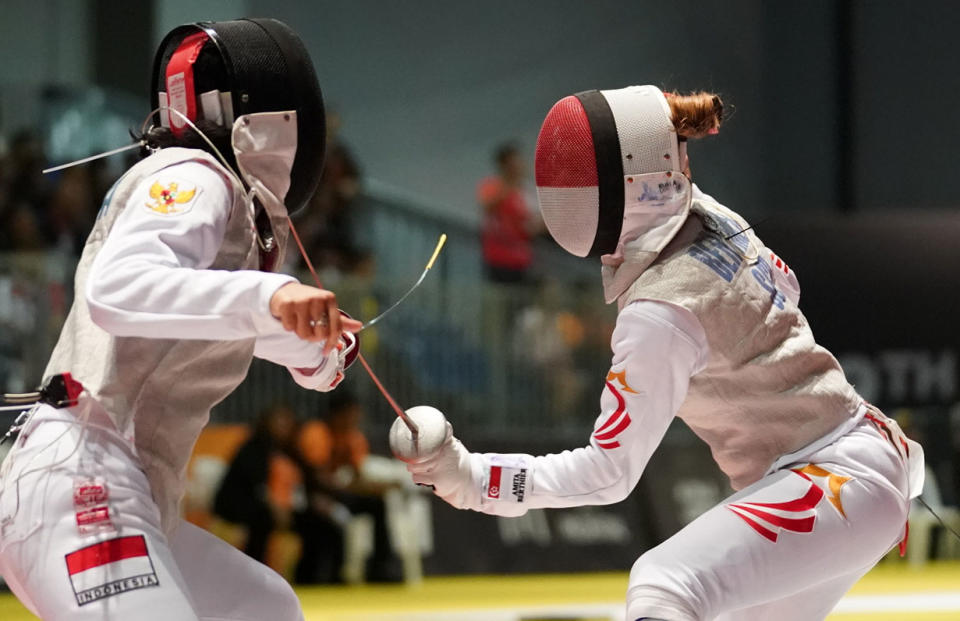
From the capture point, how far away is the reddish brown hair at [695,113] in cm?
267

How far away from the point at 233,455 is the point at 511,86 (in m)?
4.12

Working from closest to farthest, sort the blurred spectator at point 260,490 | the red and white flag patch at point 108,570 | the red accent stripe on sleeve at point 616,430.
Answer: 1. the red and white flag patch at point 108,570
2. the red accent stripe on sleeve at point 616,430
3. the blurred spectator at point 260,490

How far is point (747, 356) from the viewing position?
2.53 metres

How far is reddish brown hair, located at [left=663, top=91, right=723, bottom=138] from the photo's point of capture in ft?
8.75

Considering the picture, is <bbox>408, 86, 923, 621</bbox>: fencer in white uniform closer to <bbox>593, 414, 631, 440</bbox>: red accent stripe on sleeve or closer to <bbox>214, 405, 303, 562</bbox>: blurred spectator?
<bbox>593, 414, 631, 440</bbox>: red accent stripe on sleeve

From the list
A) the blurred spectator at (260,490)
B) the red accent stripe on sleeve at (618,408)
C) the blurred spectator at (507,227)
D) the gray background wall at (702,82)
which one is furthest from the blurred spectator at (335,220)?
the red accent stripe on sleeve at (618,408)

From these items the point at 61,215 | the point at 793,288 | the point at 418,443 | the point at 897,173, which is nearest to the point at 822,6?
the point at 897,173

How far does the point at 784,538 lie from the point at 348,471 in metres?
4.05

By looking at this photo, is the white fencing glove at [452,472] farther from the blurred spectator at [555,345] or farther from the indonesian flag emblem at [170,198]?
the blurred spectator at [555,345]

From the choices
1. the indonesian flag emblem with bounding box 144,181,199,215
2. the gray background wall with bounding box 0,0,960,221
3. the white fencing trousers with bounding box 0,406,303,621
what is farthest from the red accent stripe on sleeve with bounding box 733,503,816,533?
the gray background wall with bounding box 0,0,960,221

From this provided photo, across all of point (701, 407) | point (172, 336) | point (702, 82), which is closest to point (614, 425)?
point (701, 407)

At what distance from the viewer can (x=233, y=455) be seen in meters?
6.16

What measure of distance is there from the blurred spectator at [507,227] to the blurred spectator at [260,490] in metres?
1.90

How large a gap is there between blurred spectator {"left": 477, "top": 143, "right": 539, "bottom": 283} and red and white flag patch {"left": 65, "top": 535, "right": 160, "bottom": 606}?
5.45 m
